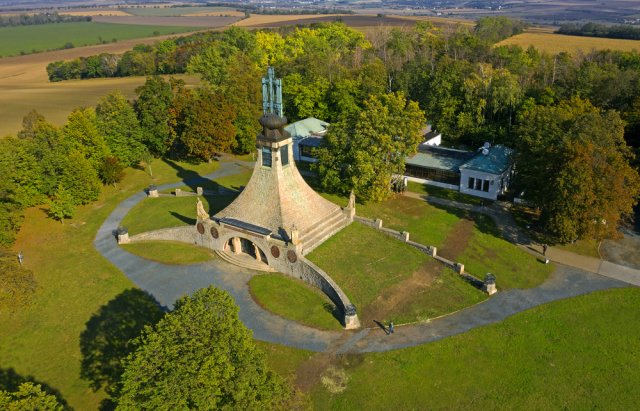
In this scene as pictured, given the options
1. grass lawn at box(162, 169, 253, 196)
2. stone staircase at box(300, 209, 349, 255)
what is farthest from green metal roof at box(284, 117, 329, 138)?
stone staircase at box(300, 209, 349, 255)

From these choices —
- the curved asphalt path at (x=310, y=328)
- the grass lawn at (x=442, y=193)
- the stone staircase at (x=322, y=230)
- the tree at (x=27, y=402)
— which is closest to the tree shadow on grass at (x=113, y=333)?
the curved asphalt path at (x=310, y=328)

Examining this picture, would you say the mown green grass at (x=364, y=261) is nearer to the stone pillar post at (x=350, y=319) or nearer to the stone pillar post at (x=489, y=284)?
the stone pillar post at (x=350, y=319)

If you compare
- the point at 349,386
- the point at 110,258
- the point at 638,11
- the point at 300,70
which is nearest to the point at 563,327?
the point at 349,386

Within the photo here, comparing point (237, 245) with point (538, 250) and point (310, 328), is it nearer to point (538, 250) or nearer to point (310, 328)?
point (310, 328)

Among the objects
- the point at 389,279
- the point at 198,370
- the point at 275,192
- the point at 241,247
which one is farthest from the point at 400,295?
the point at 198,370

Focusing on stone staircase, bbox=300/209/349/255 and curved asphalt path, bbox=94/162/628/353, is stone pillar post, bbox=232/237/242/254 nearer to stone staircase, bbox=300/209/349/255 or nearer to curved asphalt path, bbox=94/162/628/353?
curved asphalt path, bbox=94/162/628/353
